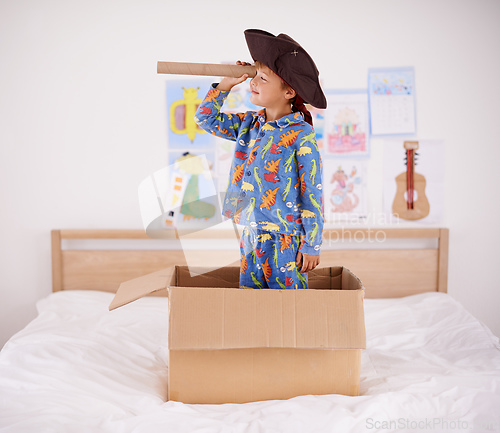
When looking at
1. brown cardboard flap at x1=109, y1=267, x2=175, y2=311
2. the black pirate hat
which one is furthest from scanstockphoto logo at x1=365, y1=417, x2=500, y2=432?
the black pirate hat

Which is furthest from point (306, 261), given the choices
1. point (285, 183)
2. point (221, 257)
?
point (221, 257)

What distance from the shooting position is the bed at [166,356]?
3.19ft

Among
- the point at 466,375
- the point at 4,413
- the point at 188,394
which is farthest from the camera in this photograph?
the point at 466,375

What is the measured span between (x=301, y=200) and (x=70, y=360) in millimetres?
769

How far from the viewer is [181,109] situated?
6.81ft

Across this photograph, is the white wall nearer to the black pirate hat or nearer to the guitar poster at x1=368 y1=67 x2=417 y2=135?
the guitar poster at x1=368 y1=67 x2=417 y2=135

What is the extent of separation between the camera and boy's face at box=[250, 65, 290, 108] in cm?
124

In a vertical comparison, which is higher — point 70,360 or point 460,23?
point 460,23

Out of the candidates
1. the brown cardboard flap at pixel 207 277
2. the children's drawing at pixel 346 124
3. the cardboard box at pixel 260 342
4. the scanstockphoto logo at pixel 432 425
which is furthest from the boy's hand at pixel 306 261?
the children's drawing at pixel 346 124

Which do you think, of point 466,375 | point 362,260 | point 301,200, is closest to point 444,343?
point 466,375

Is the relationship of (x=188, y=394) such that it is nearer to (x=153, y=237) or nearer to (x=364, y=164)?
(x=153, y=237)

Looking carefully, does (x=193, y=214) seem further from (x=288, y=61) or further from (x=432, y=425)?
(x=432, y=425)

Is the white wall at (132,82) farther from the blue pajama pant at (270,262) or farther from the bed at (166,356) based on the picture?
the blue pajama pant at (270,262)

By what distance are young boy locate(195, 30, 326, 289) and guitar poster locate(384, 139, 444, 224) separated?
3.22ft
